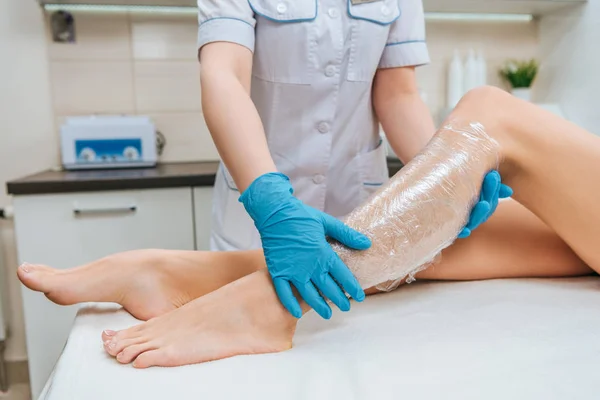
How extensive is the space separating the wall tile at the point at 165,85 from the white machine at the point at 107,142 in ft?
0.62

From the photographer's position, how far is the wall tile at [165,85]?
212 cm

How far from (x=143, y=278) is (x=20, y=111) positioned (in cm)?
144

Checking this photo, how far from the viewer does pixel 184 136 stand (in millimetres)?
2189

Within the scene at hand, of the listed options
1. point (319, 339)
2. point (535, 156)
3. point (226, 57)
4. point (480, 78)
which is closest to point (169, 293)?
point (319, 339)

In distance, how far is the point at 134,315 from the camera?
3.08 feet

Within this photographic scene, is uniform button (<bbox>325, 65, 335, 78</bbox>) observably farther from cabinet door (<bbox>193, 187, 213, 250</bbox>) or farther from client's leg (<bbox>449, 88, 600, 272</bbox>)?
cabinet door (<bbox>193, 187, 213, 250</bbox>)

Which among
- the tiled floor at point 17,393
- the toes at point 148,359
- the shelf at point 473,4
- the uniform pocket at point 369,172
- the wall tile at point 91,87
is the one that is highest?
the shelf at point 473,4

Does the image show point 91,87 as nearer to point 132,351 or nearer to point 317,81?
point 317,81

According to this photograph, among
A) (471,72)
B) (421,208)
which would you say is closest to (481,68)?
(471,72)

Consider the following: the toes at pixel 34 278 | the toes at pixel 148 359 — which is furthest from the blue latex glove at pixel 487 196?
the toes at pixel 34 278

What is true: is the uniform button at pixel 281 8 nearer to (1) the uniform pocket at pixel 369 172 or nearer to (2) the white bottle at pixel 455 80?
(1) the uniform pocket at pixel 369 172

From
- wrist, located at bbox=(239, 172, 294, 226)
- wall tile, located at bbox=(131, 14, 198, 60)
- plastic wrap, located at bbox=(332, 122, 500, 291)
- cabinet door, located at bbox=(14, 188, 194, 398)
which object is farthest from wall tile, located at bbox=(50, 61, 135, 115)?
plastic wrap, located at bbox=(332, 122, 500, 291)

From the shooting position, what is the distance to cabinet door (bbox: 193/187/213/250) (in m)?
1.78

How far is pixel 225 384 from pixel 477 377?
33cm
